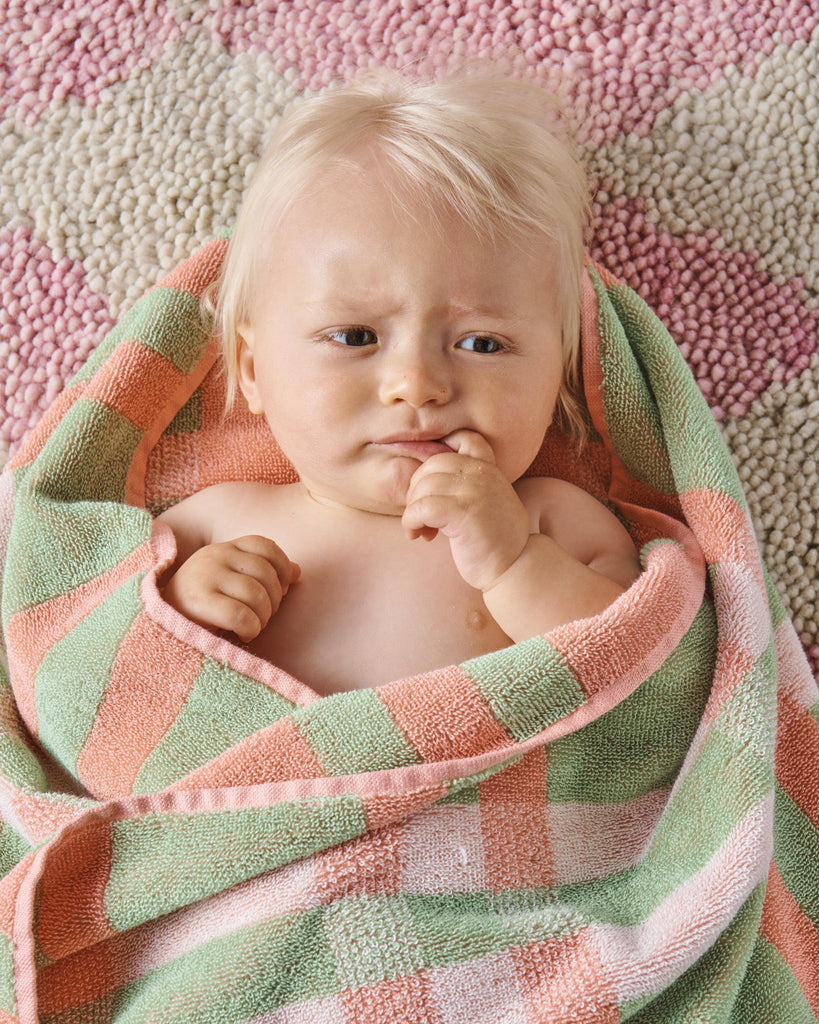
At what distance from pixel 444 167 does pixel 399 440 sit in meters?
0.26

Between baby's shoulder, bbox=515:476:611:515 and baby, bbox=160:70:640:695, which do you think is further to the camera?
baby's shoulder, bbox=515:476:611:515

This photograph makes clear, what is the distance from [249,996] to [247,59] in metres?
1.08

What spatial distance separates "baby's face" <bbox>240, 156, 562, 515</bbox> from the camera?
3.43ft

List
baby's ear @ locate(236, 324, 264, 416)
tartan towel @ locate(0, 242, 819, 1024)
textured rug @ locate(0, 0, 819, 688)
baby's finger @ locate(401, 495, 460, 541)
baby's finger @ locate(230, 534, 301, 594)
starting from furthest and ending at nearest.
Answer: textured rug @ locate(0, 0, 819, 688) → baby's ear @ locate(236, 324, 264, 416) → baby's finger @ locate(230, 534, 301, 594) → baby's finger @ locate(401, 495, 460, 541) → tartan towel @ locate(0, 242, 819, 1024)

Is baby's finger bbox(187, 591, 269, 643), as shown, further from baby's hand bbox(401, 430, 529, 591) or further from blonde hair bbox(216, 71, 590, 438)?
blonde hair bbox(216, 71, 590, 438)

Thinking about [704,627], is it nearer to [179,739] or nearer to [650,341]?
[650,341]

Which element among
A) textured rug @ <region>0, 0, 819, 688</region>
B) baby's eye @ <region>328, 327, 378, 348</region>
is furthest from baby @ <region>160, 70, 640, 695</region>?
textured rug @ <region>0, 0, 819, 688</region>

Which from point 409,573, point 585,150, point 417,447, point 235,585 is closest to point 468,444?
point 417,447

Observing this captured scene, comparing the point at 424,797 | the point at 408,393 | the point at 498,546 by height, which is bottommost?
the point at 424,797

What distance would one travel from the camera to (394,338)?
1.06 metres

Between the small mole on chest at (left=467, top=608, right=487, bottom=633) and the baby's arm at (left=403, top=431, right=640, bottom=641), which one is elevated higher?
the baby's arm at (left=403, top=431, right=640, bottom=641)

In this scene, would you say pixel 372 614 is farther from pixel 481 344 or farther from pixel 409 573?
pixel 481 344

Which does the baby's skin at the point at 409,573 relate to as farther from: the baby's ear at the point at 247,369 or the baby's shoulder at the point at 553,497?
the baby's ear at the point at 247,369

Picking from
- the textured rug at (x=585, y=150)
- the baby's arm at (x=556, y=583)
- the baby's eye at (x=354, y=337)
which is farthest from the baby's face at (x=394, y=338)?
the textured rug at (x=585, y=150)
